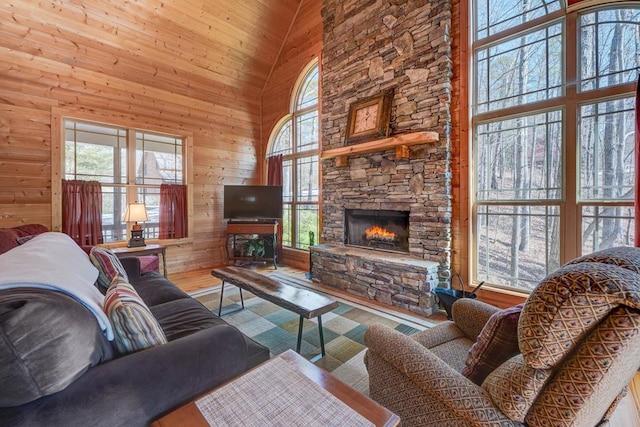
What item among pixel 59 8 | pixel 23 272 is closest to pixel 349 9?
pixel 59 8

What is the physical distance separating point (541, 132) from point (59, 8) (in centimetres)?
573

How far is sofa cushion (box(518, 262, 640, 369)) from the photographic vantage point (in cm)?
78

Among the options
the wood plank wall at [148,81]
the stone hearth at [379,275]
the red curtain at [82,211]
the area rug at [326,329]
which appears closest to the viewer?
the area rug at [326,329]

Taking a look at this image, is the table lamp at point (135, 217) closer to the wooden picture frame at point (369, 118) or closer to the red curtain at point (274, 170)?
the red curtain at point (274, 170)

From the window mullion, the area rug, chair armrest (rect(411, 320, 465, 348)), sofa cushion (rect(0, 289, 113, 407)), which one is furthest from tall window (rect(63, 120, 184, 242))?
the window mullion

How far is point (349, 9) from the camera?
4145 mm

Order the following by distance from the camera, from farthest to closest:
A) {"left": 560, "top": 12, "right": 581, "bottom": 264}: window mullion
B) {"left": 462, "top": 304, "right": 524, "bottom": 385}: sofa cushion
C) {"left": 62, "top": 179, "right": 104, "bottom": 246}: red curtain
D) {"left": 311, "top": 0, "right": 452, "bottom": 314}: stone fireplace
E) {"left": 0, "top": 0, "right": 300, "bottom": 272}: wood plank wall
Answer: {"left": 62, "top": 179, "right": 104, "bottom": 246}: red curtain → {"left": 0, "top": 0, "right": 300, "bottom": 272}: wood plank wall → {"left": 311, "top": 0, "right": 452, "bottom": 314}: stone fireplace → {"left": 560, "top": 12, "right": 581, "bottom": 264}: window mullion → {"left": 462, "top": 304, "right": 524, "bottom": 385}: sofa cushion

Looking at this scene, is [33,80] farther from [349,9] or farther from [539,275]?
[539,275]

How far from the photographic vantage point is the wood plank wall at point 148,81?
140 inches

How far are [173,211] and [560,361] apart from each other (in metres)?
5.20

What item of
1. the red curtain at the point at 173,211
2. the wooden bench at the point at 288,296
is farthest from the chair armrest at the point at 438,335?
the red curtain at the point at 173,211

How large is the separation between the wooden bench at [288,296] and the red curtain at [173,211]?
8.10 feet

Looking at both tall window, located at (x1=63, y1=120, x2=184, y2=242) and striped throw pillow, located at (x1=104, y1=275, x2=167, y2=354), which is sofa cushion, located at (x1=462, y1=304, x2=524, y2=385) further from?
tall window, located at (x1=63, y1=120, x2=184, y2=242)

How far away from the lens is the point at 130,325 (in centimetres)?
114
